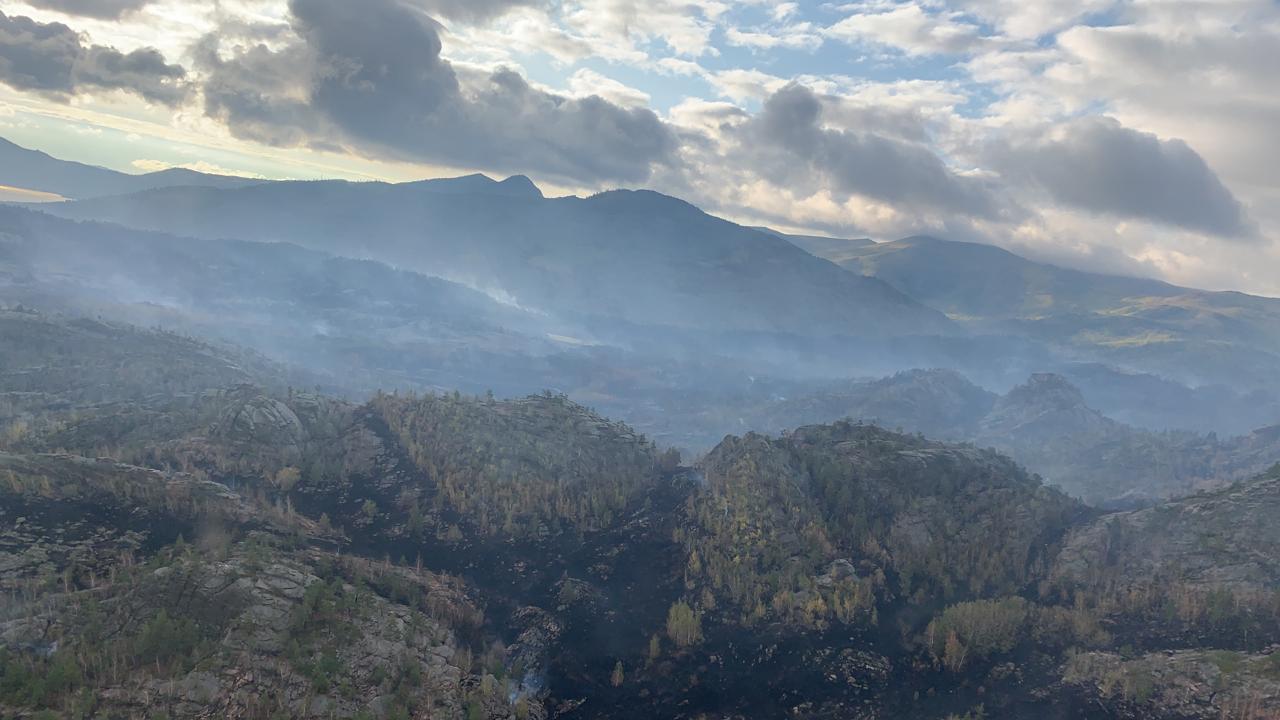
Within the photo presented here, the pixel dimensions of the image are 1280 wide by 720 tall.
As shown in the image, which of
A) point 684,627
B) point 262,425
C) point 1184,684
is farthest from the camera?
point 262,425

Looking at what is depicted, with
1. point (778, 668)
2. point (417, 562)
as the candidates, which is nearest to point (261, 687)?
point (417, 562)

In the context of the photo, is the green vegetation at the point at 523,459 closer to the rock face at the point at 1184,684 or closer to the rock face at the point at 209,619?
the rock face at the point at 209,619

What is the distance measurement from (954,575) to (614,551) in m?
31.1

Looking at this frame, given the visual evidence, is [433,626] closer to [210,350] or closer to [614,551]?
[614,551]

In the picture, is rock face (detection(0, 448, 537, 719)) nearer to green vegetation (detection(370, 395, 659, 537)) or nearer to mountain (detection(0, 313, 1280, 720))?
mountain (detection(0, 313, 1280, 720))

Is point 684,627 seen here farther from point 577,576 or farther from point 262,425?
point 262,425

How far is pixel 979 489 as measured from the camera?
7369 centimetres

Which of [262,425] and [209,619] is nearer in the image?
[209,619]

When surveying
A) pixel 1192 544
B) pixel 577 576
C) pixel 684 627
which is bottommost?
pixel 577 576

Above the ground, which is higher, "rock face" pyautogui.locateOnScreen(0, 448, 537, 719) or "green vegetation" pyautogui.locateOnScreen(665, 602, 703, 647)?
"rock face" pyautogui.locateOnScreen(0, 448, 537, 719)

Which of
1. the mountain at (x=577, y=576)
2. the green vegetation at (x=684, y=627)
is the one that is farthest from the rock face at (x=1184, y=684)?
the green vegetation at (x=684, y=627)

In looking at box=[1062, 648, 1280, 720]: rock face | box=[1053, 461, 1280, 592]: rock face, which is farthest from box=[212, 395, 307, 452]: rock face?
box=[1053, 461, 1280, 592]: rock face

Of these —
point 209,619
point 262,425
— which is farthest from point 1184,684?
point 262,425

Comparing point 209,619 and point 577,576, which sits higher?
point 209,619
